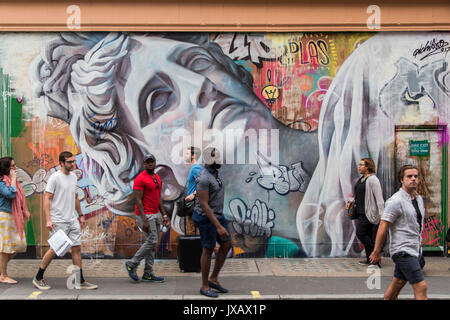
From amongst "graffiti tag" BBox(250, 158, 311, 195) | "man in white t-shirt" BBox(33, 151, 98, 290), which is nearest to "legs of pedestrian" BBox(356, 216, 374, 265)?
"graffiti tag" BBox(250, 158, 311, 195)

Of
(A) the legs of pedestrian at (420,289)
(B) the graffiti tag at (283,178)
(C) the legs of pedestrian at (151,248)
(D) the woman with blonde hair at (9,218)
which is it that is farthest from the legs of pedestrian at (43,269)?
(A) the legs of pedestrian at (420,289)

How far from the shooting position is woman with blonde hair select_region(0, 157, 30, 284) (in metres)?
7.46

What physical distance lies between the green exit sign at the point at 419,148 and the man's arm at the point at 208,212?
4647 millimetres

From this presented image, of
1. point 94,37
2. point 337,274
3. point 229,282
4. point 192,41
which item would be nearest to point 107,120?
point 94,37

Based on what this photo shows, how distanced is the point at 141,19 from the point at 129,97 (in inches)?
57.1

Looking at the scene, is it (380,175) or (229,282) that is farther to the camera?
(380,175)

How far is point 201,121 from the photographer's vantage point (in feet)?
30.8

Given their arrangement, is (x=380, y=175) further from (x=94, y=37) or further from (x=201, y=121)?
(x=94, y=37)

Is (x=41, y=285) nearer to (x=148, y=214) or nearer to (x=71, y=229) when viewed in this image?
(x=71, y=229)

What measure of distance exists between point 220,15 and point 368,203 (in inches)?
169

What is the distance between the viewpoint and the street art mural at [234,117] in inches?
368

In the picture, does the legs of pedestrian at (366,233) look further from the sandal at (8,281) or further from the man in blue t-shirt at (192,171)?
the sandal at (8,281)

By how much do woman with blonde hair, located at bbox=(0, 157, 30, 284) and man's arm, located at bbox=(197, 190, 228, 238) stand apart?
115 inches

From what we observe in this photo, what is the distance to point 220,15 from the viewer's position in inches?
367
